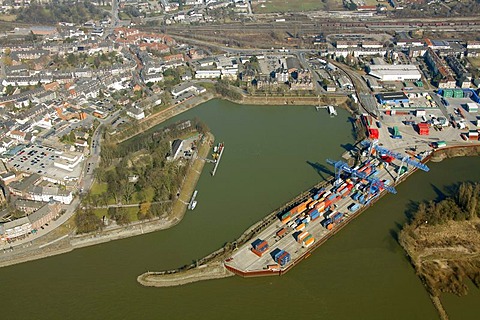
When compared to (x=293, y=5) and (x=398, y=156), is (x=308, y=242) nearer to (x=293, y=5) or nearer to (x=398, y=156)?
(x=398, y=156)

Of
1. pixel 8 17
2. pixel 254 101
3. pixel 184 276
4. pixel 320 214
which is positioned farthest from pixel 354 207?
pixel 8 17

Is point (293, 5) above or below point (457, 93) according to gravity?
above

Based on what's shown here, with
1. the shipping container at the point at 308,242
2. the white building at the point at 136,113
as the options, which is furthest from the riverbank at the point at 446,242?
the white building at the point at 136,113

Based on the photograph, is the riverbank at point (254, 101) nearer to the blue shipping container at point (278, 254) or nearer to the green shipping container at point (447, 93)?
the green shipping container at point (447, 93)

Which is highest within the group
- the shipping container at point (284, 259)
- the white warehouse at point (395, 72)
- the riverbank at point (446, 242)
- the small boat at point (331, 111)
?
the white warehouse at point (395, 72)

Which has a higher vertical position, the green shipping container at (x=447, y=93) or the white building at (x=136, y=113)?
the white building at (x=136, y=113)
